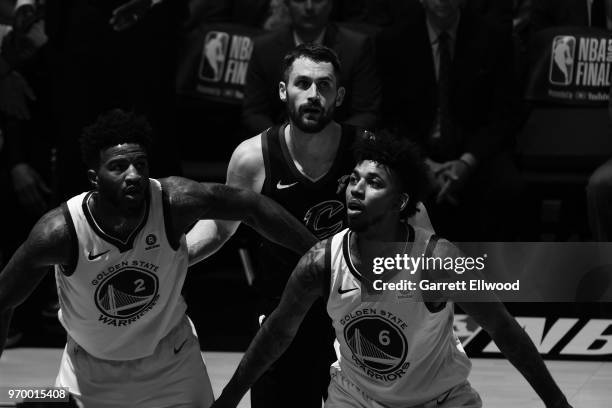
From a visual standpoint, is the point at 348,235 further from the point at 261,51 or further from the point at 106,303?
the point at 261,51

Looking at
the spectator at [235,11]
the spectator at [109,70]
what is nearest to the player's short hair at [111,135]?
the spectator at [109,70]

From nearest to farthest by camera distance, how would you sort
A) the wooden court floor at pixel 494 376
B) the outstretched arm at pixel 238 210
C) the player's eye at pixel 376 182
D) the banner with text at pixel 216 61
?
the player's eye at pixel 376 182, the outstretched arm at pixel 238 210, the wooden court floor at pixel 494 376, the banner with text at pixel 216 61

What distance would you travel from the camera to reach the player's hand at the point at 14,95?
25.4 ft

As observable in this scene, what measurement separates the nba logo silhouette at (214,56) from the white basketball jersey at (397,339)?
329cm

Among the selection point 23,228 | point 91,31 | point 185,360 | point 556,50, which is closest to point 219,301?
point 23,228

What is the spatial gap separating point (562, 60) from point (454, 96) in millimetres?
663

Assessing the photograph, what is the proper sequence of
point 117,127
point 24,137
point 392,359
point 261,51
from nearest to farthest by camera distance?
1. point 392,359
2. point 117,127
3. point 261,51
4. point 24,137

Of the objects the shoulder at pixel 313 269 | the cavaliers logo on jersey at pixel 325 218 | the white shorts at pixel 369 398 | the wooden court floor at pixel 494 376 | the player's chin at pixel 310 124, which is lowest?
the wooden court floor at pixel 494 376

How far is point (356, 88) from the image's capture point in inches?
287

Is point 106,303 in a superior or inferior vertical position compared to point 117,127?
inferior

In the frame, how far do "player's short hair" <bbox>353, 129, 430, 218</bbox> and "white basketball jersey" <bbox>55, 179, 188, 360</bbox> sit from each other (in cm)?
81

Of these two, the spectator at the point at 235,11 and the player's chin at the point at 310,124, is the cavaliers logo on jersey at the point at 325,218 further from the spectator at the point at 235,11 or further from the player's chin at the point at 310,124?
the spectator at the point at 235,11

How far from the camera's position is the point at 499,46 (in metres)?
7.50

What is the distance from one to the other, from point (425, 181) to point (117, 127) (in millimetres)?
1156
